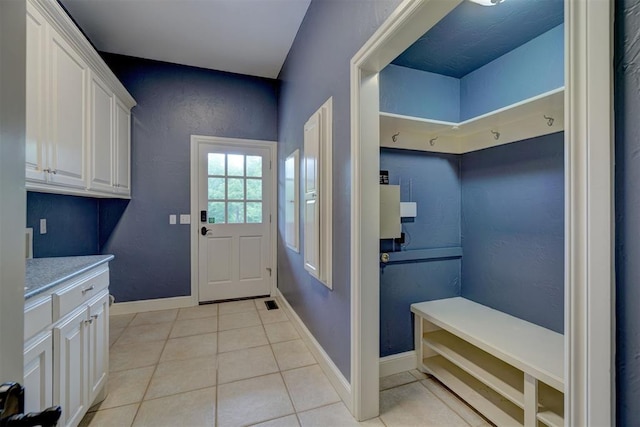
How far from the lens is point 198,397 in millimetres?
1736

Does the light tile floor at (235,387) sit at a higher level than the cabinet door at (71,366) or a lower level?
lower

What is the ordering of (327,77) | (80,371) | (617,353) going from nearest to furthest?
1. (617,353)
2. (80,371)
3. (327,77)

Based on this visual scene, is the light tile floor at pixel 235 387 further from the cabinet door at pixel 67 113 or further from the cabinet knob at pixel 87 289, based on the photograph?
the cabinet door at pixel 67 113

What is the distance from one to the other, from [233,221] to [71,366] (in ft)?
7.63

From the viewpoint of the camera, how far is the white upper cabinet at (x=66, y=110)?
1482mm

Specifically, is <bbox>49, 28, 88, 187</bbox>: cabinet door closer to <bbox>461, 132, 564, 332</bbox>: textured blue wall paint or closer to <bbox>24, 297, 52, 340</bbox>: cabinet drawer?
<bbox>24, 297, 52, 340</bbox>: cabinet drawer

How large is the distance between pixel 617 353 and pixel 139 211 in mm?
3775

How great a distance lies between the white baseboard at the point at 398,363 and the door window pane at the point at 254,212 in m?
2.31

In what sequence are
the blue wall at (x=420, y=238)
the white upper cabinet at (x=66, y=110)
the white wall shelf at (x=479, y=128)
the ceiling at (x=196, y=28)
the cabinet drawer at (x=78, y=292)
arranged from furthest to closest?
1. the ceiling at (x=196, y=28)
2. the blue wall at (x=420, y=238)
3. the white wall shelf at (x=479, y=128)
4. the white upper cabinet at (x=66, y=110)
5. the cabinet drawer at (x=78, y=292)

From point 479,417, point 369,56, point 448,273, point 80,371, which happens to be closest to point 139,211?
point 80,371

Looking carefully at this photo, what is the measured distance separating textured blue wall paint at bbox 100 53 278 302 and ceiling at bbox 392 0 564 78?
2.43 metres

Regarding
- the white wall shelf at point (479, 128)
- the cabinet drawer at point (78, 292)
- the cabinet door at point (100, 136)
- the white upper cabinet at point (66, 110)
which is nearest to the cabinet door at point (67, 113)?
the white upper cabinet at point (66, 110)

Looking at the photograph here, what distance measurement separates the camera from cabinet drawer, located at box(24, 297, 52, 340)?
1003 mm

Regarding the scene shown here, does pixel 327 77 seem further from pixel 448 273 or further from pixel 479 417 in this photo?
pixel 479 417
